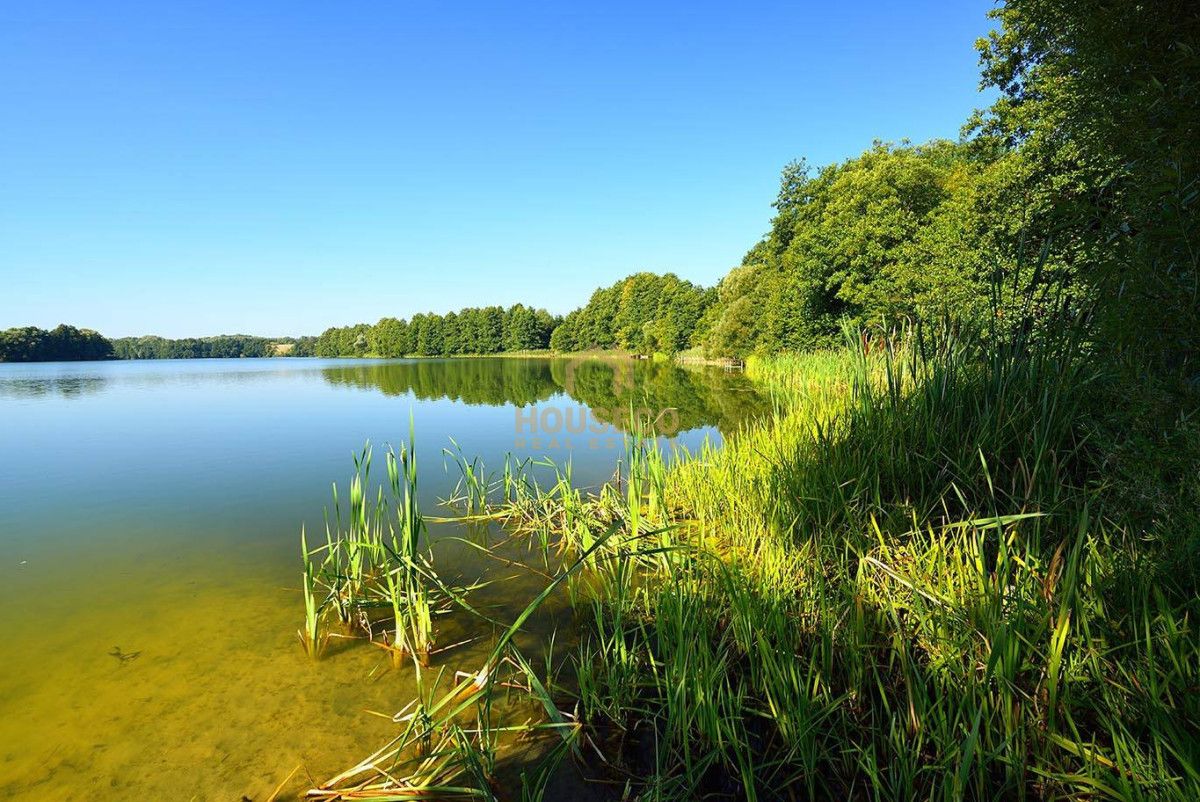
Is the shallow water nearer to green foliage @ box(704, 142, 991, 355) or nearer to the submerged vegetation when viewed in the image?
the submerged vegetation

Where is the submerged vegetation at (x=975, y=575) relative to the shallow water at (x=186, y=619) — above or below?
above

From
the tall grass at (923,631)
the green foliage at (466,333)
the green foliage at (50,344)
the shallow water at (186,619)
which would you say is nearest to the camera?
the tall grass at (923,631)

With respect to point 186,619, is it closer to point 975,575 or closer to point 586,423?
point 975,575

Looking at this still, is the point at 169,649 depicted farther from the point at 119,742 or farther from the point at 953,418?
the point at 953,418

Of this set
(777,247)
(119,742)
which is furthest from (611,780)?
(777,247)

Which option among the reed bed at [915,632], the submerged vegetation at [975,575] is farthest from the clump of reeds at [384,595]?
the reed bed at [915,632]

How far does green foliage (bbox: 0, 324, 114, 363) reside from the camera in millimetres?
69438

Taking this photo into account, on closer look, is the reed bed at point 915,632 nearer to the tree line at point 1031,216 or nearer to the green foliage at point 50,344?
the tree line at point 1031,216

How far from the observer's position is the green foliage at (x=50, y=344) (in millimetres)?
69438

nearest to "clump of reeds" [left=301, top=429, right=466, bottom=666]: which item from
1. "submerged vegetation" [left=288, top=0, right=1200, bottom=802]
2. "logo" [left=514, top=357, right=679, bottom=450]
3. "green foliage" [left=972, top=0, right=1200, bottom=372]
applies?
"submerged vegetation" [left=288, top=0, right=1200, bottom=802]

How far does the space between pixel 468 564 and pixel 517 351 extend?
81169 mm

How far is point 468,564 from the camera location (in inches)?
180

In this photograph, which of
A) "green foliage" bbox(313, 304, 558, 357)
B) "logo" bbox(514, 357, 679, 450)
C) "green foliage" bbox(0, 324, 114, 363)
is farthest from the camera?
"green foliage" bbox(313, 304, 558, 357)

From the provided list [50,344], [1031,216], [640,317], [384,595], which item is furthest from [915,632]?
[50,344]
